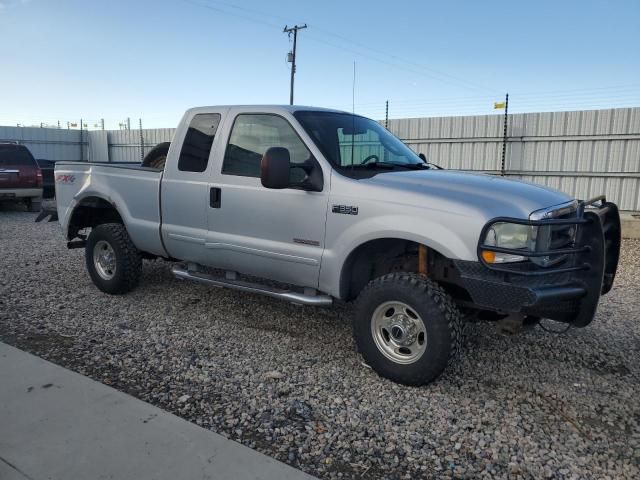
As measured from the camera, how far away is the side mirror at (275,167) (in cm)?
402

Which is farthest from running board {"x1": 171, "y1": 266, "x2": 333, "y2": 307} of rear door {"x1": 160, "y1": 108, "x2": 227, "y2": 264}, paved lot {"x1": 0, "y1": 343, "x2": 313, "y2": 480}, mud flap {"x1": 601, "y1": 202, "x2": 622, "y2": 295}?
mud flap {"x1": 601, "y1": 202, "x2": 622, "y2": 295}

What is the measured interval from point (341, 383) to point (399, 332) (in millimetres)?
570

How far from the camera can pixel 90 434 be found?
3086mm

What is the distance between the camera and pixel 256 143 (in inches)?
189

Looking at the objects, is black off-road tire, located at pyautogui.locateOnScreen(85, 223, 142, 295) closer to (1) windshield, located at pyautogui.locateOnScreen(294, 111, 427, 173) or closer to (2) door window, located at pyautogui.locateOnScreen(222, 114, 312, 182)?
(2) door window, located at pyautogui.locateOnScreen(222, 114, 312, 182)

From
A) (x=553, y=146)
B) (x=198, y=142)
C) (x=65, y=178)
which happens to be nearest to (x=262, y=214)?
(x=198, y=142)

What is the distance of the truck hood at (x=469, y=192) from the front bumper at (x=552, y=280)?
0.17 metres

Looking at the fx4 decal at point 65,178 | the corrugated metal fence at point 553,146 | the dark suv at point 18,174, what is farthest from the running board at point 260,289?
the dark suv at point 18,174

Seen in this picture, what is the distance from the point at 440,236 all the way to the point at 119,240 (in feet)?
12.3

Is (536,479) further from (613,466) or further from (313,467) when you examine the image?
(313,467)

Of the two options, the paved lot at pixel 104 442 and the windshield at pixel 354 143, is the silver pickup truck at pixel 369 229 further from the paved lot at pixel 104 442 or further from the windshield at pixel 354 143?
the paved lot at pixel 104 442

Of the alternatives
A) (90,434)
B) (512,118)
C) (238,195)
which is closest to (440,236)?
(238,195)

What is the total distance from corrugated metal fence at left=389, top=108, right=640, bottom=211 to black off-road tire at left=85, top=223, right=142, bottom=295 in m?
9.20

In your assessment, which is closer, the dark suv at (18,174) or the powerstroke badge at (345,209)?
the powerstroke badge at (345,209)
